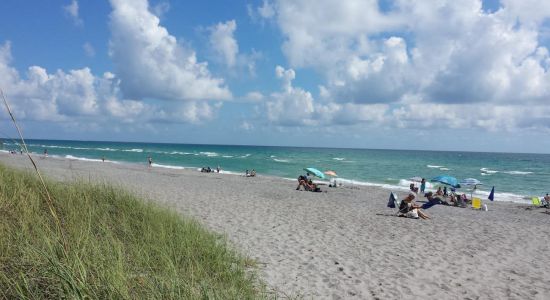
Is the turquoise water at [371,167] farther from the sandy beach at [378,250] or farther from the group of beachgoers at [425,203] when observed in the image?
the group of beachgoers at [425,203]

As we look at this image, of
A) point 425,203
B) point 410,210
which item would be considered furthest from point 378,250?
point 425,203

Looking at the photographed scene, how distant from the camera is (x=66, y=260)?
3.38m

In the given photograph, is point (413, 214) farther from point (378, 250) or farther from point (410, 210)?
point (378, 250)

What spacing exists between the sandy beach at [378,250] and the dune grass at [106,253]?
135 cm

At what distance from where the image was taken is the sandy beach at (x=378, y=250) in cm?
676

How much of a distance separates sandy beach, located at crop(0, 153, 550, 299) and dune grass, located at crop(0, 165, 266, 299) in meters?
1.35

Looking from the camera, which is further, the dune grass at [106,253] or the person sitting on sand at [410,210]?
the person sitting on sand at [410,210]

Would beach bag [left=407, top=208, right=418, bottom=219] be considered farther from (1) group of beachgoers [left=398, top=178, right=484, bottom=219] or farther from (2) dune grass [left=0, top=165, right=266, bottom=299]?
(2) dune grass [left=0, top=165, right=266, bottom=299]

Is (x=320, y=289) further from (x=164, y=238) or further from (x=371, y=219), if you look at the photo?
(x=371, y=219)

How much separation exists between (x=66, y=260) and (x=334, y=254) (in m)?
6.29

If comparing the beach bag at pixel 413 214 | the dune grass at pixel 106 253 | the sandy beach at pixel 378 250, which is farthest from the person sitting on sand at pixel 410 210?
the dune grass at pixel 106 253

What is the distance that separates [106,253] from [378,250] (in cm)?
691

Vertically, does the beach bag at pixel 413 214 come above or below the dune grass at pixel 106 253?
below

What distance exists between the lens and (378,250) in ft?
30.2
